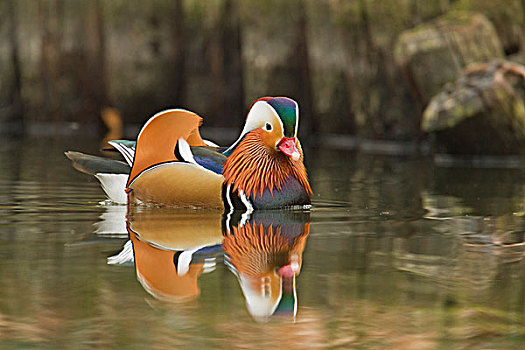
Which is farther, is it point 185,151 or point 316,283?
point 185,151

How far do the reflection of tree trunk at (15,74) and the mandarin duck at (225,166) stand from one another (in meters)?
12.5

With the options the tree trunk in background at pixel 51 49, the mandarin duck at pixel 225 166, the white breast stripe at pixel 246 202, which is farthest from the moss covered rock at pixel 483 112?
the tree trunk in background at pixel 51 49

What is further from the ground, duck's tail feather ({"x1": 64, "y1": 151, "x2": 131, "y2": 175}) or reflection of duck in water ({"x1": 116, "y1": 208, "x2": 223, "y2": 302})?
duck's tail feather ({"x1": 64, "y1": 151, "x2": 131, "y2": 175})

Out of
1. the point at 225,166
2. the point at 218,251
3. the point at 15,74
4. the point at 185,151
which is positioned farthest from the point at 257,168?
the point at 15,74

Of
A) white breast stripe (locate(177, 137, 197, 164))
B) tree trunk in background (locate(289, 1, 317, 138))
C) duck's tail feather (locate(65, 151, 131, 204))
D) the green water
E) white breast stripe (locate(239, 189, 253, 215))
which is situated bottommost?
the green water

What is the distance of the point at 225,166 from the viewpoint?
23.6 ft

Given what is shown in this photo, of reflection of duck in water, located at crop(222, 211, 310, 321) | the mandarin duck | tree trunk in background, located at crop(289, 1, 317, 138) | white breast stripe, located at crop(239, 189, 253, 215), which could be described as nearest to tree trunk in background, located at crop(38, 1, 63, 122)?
tree trunk in background, located at crop(289, 1, 317, 138)

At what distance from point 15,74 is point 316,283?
50.9ft

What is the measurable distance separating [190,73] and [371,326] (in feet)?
45.5

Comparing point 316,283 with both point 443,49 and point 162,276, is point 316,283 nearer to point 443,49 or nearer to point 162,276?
point 162,276

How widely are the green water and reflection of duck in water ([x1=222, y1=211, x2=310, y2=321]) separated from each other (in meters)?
0.05

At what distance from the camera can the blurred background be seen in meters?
13.9

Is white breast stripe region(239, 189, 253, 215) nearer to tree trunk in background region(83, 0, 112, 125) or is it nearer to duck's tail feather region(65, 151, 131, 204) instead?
duck's tail feather region(65, 151, 131, 204)

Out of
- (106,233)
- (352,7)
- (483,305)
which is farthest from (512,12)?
(483,305)
